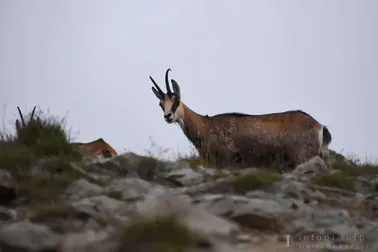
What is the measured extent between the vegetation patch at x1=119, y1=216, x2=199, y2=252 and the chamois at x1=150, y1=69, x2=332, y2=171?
24.6 ft

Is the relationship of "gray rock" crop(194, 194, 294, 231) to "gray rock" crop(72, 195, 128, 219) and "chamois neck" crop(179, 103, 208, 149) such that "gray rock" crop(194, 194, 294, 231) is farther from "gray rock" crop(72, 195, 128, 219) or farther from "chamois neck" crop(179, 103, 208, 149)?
"chamois neck" crop(179, 103, 208, 149)

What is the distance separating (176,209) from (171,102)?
8620 millimetres

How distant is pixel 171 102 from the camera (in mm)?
13484

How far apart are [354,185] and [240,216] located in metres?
3.31

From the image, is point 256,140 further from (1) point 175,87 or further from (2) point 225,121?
(1) point 175,87

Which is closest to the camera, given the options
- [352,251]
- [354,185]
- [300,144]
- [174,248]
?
[174,248]

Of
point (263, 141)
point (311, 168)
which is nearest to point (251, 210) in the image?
point (311, 168)

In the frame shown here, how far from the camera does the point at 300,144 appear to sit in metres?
12.2

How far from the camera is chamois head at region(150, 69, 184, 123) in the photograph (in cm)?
1335

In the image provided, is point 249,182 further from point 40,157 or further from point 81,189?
point 40,157

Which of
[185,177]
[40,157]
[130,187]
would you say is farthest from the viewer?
[40,157]

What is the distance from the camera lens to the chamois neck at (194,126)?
13.2m

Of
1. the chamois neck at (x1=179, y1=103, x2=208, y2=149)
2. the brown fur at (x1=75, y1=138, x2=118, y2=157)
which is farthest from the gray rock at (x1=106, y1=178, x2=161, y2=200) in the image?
the brown fur at (x1=75, y1=138, x2=118, y2=157)

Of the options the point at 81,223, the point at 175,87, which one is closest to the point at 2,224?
the point at 81,223
